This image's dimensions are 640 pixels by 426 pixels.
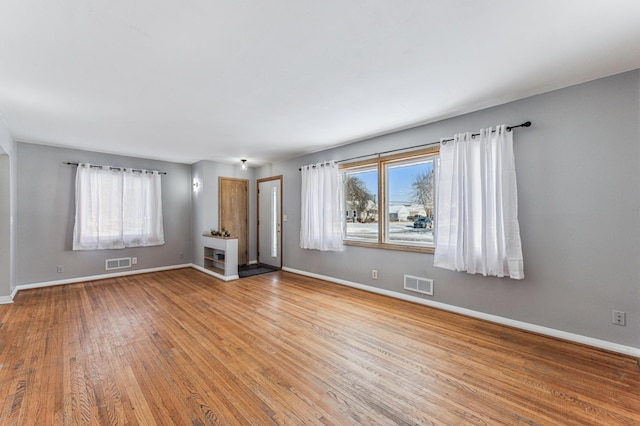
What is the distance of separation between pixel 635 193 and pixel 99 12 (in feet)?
14.4

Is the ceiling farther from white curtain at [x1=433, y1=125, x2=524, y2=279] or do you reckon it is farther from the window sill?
the window sill

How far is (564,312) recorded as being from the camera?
2.81 m

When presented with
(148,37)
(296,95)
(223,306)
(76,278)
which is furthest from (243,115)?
(76,278)

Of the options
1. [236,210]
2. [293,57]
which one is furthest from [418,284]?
[236,210]

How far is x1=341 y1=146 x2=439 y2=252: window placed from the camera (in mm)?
3998

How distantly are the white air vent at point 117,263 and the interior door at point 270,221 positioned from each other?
286cm

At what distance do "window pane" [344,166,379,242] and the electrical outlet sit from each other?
9.08 ft

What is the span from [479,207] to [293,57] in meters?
2.61

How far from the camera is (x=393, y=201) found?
174 inches

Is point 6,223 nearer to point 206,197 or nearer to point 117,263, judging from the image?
point 117,263

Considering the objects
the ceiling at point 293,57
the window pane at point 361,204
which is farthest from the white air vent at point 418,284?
the ceiling at point 293,57

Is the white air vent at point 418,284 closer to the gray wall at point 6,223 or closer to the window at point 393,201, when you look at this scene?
the window at point 393,201

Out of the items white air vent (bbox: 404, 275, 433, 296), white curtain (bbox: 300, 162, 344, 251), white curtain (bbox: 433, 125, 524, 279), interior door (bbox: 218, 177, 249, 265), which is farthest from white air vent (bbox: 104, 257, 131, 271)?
white curtain (bbox: 433, 125, 524, 279)

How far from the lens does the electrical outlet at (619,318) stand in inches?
99.3
